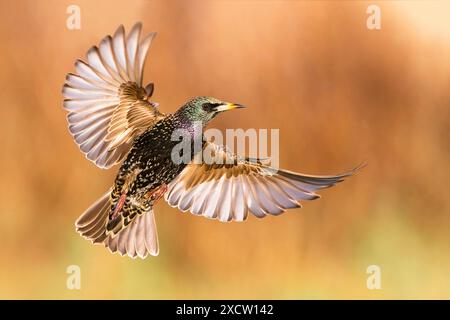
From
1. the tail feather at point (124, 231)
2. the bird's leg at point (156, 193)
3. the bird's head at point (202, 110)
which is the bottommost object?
the tail feather at point (124, 231)

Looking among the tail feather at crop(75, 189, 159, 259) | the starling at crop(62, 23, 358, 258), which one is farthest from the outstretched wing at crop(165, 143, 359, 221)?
the tail feather at crop(75, 189, 159, 259)

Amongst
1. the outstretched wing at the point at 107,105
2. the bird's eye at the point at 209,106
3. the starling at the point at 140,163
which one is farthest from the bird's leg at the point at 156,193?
the bird's eye at the point at 209,106

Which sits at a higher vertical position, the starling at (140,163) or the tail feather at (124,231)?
the starling at (140,163)

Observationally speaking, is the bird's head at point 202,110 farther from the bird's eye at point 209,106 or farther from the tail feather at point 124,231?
the tail feather at point 124,231

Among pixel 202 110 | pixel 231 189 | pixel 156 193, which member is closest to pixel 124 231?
pixel 156 193

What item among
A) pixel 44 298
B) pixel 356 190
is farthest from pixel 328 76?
pixel 44 298

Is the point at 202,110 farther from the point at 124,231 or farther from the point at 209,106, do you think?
the point at 124,231

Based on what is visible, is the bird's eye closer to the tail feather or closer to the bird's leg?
the bird's leg

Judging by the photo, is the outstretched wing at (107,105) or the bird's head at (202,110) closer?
→ the bird's head at (202,110)
